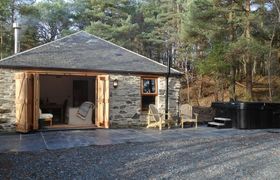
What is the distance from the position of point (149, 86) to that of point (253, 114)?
423cm

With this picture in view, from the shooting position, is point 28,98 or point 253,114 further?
point 253,114

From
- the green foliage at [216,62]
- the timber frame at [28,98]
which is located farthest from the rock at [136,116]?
the green foliage at [216,62]

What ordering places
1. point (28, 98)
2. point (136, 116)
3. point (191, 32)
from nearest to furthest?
point (28, 98), point (136, 116), point (191, 32)

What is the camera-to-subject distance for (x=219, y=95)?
23953mm

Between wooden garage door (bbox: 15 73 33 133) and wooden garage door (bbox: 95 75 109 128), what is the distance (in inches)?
100

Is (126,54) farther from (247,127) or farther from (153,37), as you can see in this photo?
(153,37)

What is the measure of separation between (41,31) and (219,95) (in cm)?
1606

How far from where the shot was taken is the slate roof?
12.6 m

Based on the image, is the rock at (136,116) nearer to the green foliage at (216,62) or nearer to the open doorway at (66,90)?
the open doorway at (66,90)

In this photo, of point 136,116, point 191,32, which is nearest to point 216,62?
point 191,32

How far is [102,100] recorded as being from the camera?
13312 millimetres

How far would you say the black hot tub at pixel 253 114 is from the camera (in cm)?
1374

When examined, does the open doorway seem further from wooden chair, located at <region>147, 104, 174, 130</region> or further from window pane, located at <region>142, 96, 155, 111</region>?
wooden chair, located at <region>147, 104, 174, 130</region>

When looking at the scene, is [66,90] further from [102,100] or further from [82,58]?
[102,100]
